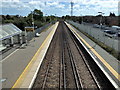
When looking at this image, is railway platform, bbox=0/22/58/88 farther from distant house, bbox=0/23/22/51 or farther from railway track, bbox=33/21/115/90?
distant house, bbox=0/23/22/51

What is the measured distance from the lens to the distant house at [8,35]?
17.7 m

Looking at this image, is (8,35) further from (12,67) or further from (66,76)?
(66,76)

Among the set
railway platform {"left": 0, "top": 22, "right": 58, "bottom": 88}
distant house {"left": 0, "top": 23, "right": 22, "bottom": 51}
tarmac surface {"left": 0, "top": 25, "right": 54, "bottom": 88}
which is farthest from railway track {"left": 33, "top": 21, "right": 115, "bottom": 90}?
distant house {"left": 0, "top": 23, "right": 22, "bottom": 51}

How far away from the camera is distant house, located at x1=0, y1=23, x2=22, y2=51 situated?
Answer: 58.2 feet

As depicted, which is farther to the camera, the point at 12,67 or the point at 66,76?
the point at 12,67

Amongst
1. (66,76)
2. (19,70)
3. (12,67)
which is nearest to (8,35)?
(12,67)

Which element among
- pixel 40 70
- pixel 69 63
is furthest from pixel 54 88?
pixel 69 63

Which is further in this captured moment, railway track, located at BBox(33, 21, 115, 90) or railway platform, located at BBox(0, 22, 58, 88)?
railway track, located at BBox(33, 21, 115, 90)

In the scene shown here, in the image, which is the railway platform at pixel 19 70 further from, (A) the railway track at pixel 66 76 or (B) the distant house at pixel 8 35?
(B) the distant house at pixel 8 35

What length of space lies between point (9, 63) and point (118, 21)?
204 ft

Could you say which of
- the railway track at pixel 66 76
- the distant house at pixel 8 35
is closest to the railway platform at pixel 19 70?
the railway track at pixel 66 76

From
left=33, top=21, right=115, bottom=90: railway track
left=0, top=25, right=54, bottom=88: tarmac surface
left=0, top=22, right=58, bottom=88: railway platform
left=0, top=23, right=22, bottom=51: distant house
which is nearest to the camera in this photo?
left=0, top=22, right=58, bottom=88: railway platform

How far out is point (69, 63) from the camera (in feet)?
49.8

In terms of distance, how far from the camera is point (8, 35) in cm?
1883
